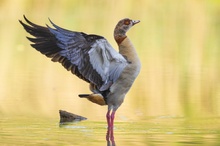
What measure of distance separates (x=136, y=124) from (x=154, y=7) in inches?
1040

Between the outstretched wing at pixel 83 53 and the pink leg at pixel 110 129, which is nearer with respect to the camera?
the pink leg at pixel 110 129

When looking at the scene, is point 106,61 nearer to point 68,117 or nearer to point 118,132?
point 118,132

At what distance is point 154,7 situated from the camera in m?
38.8

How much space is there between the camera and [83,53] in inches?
476

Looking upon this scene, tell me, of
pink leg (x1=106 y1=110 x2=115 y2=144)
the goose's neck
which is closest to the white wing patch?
the goose's neck

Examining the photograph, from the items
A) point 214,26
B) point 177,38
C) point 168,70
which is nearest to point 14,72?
point 168,70

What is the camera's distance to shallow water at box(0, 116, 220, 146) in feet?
36.3

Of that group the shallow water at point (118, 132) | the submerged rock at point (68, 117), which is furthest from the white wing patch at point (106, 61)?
the submerged rock at point (68, 117)

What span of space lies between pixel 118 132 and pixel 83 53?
123 cm

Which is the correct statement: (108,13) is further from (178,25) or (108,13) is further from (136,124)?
(136,124)

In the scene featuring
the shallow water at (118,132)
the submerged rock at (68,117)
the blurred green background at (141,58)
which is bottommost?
the shallow water at (118,132)

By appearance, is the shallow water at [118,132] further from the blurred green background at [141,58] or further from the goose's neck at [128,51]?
the goose's neck at [128,51]

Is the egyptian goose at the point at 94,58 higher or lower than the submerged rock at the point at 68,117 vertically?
higher

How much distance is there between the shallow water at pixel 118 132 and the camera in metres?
11.1
